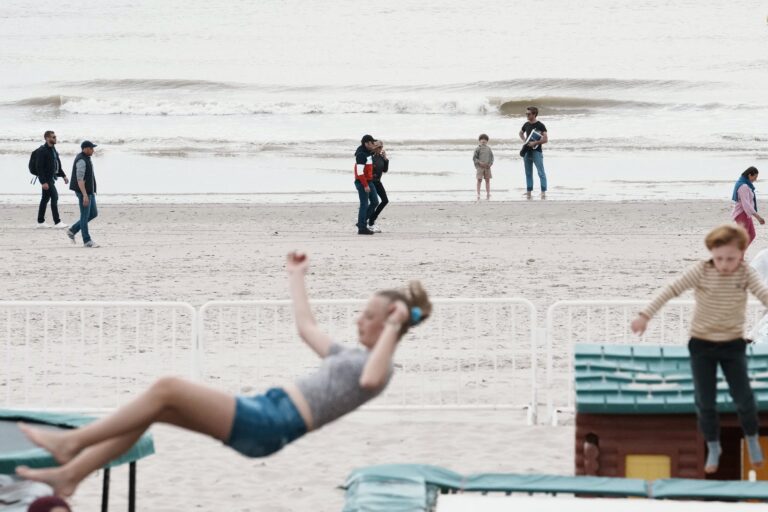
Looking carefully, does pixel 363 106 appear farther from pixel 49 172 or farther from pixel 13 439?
pixel 13 439

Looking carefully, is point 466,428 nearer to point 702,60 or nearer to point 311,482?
point 311,482

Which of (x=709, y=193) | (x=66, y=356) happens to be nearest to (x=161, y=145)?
(x=709, y=193)

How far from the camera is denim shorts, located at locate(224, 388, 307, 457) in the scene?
17.3ft

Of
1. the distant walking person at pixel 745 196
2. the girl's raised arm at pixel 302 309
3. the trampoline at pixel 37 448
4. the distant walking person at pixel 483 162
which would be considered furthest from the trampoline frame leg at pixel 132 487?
the distant walking person at pixel 483 162

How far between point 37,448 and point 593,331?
264 inches

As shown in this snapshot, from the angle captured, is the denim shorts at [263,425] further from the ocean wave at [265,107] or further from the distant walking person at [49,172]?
the ocean wave at [265,107]

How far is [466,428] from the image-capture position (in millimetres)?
10062

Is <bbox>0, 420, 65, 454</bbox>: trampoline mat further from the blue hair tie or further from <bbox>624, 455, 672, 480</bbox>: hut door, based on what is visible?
<bbox>624, 455, 672, 480</bbox>: hut door

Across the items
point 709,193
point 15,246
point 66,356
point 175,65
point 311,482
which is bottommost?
point 311,482

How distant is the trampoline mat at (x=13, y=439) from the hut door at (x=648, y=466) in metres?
3.15

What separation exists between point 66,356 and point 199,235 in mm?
10172

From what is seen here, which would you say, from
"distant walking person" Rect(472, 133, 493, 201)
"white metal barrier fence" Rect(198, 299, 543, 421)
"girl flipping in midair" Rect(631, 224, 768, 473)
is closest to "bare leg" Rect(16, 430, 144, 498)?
"girl flipping in midair" Rect(631, 224, 768, 473)

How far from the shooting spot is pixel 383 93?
64.8 metres

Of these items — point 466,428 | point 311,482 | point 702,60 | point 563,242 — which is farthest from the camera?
point 702,60
